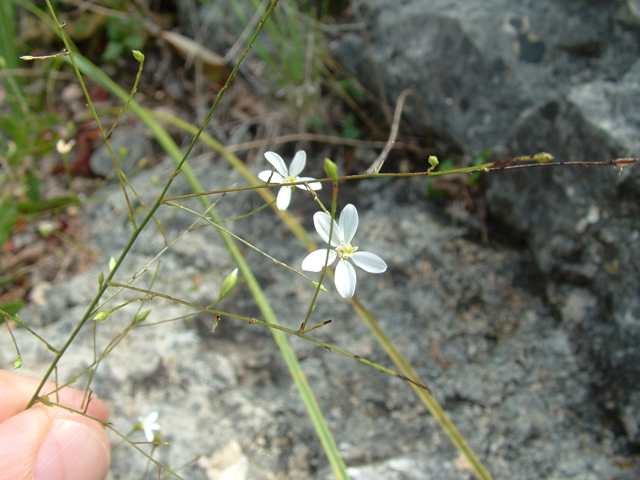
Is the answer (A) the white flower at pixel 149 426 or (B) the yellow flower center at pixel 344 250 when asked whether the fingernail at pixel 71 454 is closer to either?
(A) the white flower at pixel 149 426

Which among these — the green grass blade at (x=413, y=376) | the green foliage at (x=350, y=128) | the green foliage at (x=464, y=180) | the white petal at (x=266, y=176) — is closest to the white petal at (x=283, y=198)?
the white petal at (x=266, y=176)

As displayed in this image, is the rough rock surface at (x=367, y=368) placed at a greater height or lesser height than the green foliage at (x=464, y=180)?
lesser

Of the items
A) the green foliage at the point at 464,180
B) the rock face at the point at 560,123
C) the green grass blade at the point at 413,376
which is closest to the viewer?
the green grass blade at the point at 413,376

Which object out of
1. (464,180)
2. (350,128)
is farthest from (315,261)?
(350,128)

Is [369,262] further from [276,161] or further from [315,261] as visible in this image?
[276,161]

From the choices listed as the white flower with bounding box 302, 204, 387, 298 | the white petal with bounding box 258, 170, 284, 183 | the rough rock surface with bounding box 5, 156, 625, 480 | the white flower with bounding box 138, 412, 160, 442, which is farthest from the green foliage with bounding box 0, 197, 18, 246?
the white flower with bounding box 302, 204, 387, 298

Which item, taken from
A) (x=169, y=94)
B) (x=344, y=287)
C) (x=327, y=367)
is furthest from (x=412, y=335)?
(x=169, y=94)

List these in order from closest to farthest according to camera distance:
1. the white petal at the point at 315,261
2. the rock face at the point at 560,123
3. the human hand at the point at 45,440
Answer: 1. the white petal at the point at 315,261
2. the human hand at the point at 45,440
3. the rock face at the point at 560,123

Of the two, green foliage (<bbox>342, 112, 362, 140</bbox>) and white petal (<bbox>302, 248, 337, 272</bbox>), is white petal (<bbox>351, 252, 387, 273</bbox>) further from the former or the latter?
green foliage (<bbox>342, 112, 362, 140</bbox>)

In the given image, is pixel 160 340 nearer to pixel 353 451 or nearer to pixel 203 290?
pixel 203 290

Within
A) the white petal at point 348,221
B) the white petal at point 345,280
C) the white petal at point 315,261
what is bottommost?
the white petal at point 345,280
